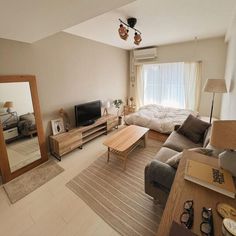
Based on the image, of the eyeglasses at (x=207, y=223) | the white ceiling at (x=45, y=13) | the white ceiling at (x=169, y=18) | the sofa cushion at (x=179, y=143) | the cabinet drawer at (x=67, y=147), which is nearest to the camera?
the eyeglasses at (x=207, y=223)

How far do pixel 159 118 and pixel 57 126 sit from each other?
8.81ft

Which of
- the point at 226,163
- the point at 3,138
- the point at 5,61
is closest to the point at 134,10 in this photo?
the point at 5,61

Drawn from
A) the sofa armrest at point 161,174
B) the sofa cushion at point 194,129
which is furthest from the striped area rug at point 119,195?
the sofa cushion at point 194,129

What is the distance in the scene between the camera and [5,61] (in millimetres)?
2271

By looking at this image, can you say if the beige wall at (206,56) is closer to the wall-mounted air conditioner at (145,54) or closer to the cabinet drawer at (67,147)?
the wall-mounted air conditioner at (145,54)

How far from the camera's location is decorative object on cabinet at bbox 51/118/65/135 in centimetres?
304

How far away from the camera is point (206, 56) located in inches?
159

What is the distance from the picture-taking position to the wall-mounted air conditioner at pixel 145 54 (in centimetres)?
466

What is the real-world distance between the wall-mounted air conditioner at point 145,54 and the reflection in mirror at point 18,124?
369 cm

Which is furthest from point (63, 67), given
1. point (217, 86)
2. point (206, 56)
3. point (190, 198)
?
point (206, 56)

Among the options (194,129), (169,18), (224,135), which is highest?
(169,18)

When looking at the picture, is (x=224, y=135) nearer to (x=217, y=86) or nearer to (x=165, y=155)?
(x=165, y=155)

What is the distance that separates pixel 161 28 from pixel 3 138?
3597 mm

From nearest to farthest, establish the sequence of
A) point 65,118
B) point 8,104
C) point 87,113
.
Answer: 1. point 8,104
2. point 65,118
3. point 87,113
